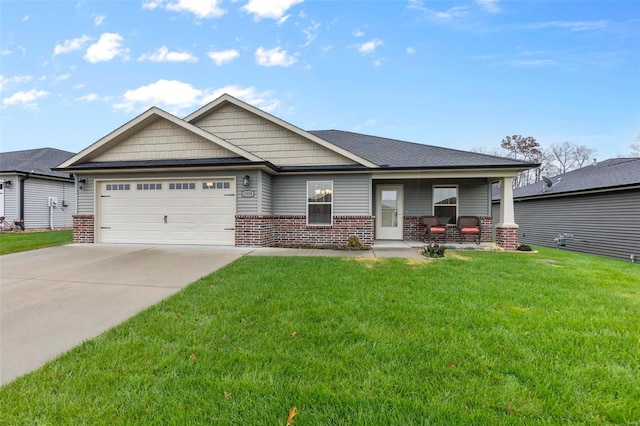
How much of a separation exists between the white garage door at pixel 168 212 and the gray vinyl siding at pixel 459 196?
601 cm

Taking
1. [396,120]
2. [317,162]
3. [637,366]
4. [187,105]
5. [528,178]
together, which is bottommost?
[637,366]

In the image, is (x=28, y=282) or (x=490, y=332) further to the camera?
(x=28, y=282)

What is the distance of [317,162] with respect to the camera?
396 inches

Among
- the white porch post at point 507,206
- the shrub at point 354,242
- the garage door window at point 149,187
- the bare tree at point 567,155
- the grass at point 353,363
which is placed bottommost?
the grass at point 353,363

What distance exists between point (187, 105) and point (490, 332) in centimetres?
2217

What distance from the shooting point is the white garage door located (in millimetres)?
9242

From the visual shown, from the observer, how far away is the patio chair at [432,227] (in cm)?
1036

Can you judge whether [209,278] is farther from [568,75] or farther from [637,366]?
[568,75]

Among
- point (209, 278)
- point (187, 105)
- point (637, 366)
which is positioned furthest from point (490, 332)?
point (187, 105)

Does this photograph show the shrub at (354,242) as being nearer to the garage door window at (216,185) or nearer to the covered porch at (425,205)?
the covered porch at (425,205)

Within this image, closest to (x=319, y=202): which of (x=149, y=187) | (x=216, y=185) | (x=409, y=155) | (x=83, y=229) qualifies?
(x=216, y=185)

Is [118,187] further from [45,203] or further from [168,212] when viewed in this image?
[45,203]

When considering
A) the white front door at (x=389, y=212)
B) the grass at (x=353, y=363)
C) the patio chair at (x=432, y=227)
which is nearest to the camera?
the grass at (x=353, y=363)

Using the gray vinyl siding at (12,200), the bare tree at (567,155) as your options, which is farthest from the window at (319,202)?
the bare tree at (567,155)
